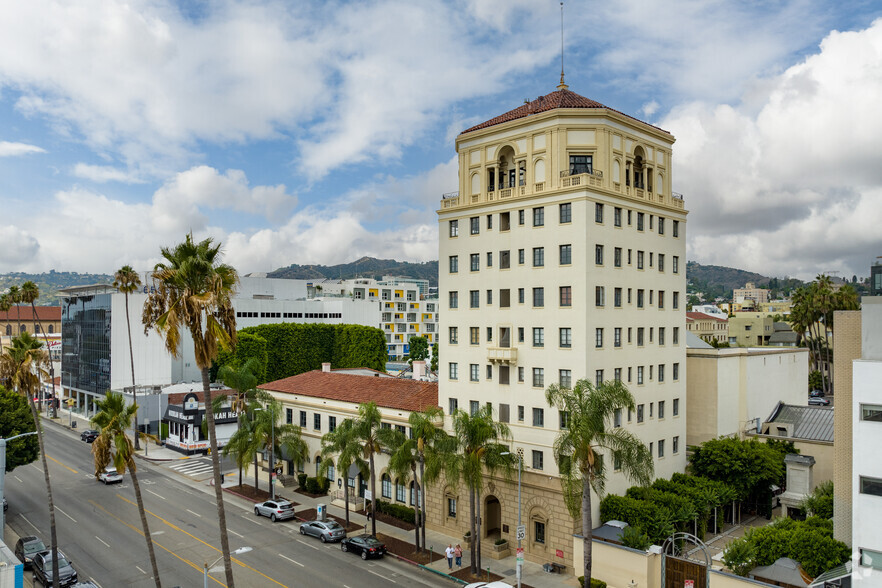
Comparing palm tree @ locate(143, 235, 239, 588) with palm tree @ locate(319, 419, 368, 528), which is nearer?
palm tree @ locate(143, 235, 239, 588)

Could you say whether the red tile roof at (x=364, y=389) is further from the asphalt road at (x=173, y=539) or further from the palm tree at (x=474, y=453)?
the asphalt road at (x=173, y=539)

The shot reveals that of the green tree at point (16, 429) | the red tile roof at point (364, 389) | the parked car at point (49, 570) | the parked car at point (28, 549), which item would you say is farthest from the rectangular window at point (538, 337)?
the green tree at point (16, 429)

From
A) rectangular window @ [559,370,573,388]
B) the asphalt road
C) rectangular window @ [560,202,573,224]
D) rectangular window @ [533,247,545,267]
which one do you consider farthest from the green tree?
rectangular window @ [560,202,573,224]

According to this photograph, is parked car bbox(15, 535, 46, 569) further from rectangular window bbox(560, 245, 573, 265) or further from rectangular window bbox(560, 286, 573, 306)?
rectangular window bbox(560, 245, 573, 265)

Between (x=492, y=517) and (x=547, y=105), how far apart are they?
30.6 meters

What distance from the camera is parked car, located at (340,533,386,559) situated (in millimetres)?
41531

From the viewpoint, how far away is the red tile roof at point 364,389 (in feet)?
170

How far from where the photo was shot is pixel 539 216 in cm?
4288

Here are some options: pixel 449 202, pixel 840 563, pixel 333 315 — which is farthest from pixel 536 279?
pixel 333 315

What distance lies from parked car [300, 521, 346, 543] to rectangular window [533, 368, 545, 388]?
1820cm

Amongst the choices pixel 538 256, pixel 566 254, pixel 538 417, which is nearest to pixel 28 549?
pixel 538 417

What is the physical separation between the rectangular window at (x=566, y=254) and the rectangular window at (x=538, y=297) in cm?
248

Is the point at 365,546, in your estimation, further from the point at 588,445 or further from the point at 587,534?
the point at 588,445

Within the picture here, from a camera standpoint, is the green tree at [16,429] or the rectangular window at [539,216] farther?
the green tree at [16,429]
